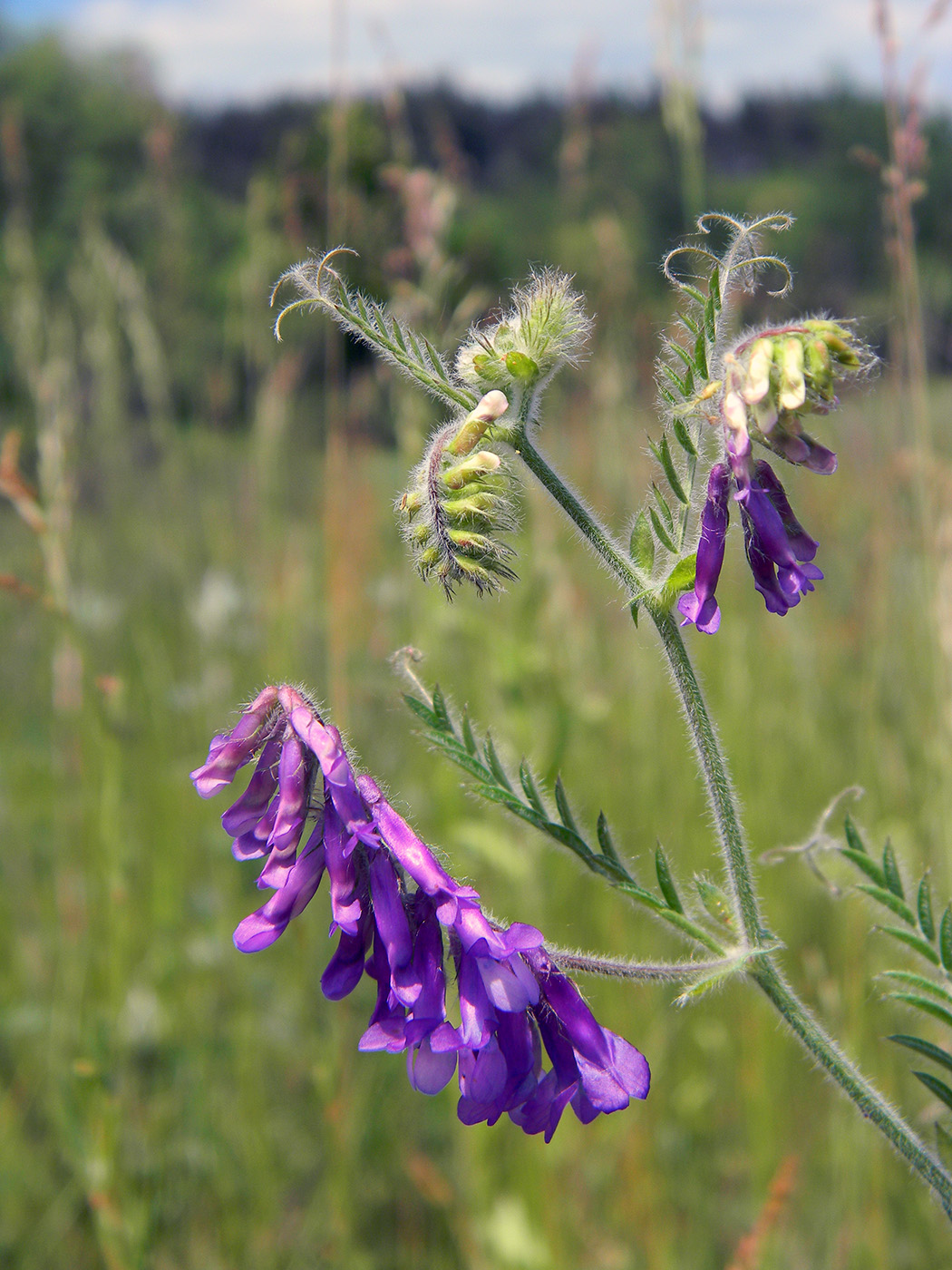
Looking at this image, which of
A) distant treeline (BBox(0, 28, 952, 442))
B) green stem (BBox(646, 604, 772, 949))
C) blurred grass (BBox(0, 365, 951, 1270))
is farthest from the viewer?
distant treeline (BBox(0, 28, 952, 442))

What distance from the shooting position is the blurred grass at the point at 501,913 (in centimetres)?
207

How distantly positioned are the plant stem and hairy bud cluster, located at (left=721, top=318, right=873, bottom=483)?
14 cm

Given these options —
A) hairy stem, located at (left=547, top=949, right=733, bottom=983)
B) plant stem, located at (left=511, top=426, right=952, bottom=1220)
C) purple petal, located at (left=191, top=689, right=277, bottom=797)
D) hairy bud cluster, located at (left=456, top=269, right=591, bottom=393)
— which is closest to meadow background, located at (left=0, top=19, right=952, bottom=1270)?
hairy bud cluster, located at (left=456, top=269, right=591, bottom=393)

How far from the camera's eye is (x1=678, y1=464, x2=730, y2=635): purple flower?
0.80 metres

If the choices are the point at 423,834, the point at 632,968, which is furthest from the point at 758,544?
the point at 423,834

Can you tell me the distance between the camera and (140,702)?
12.2 ft

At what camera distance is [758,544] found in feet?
2.83

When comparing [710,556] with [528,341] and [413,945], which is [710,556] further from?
[413,945]

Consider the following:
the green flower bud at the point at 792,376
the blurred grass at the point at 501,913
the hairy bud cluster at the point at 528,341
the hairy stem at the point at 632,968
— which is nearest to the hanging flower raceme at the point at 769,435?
the green flower bud at the point at 792,376

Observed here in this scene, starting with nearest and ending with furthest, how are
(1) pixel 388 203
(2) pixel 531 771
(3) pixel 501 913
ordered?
1. (2) pixel 531 771
2. (3) pixel 501 913
3. (1) pixel 388 203

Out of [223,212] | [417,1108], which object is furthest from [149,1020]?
[223,212]

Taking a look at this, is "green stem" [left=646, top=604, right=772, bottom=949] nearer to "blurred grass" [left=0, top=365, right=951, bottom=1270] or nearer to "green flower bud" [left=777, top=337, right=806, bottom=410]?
"green flower bud" [left=777, top=337, right=806, bottom=410]

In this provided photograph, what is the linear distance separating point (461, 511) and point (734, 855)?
364 mm

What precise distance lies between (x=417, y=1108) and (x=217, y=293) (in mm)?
16492
